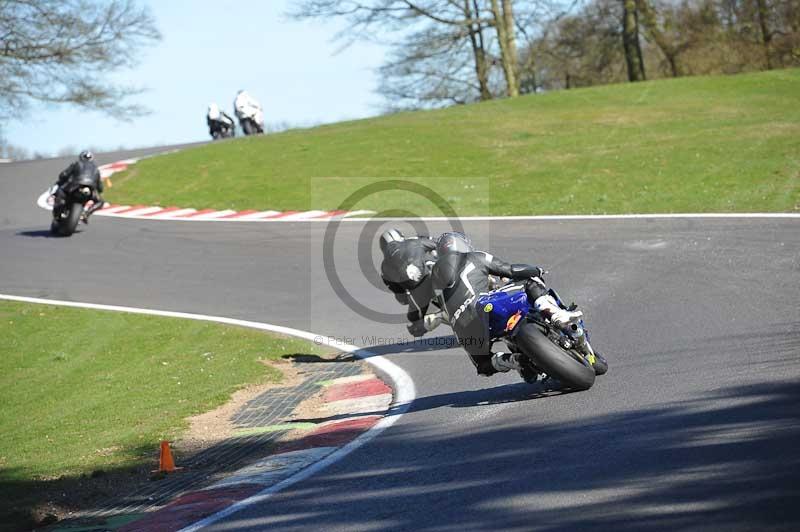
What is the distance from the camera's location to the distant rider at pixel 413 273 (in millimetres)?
8445

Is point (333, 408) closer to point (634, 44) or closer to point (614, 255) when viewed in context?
point (614, 255)

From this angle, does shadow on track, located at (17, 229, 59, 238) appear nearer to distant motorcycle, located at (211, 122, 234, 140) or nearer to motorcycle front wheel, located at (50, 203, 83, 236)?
motorcycle front wheel, located at (50, 203, 83, 236)

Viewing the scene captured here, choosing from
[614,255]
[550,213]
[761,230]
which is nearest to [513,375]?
[614,255]

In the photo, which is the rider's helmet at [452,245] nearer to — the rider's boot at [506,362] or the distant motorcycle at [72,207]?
the rider's boot at [506,362]

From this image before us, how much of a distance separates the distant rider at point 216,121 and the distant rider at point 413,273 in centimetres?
2924

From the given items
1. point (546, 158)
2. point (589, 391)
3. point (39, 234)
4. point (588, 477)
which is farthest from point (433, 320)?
point (546, 158)

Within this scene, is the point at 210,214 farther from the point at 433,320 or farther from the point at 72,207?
the point at 433,320

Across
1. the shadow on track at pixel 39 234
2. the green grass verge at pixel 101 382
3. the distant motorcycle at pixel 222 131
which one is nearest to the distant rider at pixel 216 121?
the distant motorcycle at pixel 222 131

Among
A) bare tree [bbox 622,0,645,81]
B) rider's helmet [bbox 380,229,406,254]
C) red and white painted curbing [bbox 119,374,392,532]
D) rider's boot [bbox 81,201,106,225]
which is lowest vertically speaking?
red and white painted curbing [bbox 119,374,392,532]

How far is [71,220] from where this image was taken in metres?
21.1

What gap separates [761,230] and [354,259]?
6.24 m

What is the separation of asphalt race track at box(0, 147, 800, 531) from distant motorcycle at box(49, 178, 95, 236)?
8.97 feet

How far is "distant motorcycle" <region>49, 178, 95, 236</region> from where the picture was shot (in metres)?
21.0

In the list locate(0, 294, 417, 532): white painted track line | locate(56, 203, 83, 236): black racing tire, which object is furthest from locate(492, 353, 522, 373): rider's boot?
locate(56, 203, 83, 236): black racing tire
